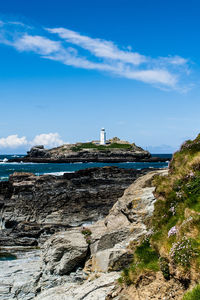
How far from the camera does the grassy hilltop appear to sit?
8000 millimetres

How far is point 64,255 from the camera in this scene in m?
15.6

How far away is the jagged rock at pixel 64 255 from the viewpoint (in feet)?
50.3

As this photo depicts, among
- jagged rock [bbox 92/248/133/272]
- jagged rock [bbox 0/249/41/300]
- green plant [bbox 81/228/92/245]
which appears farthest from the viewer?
green plant [bbox 81/228/92/245]

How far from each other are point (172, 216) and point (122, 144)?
182739mm

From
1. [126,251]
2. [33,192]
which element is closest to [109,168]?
[33,192]

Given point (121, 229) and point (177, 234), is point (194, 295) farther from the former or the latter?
point (121, 229)

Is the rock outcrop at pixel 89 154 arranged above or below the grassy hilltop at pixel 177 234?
above

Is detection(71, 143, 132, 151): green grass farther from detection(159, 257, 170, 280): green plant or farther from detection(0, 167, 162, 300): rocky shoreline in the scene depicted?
detection(159, 257, 170, 280): green plant

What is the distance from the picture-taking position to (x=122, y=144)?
19362 cm

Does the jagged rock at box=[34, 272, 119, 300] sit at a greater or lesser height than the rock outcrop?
lesser

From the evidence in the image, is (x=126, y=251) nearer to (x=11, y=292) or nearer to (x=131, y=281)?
(x=131, y=281)

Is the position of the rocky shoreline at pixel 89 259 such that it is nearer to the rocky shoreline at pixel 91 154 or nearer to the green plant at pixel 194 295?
the green plant at pixel 194 295

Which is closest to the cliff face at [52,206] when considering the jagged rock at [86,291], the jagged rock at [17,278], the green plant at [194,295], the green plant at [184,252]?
the jagged rock at [17,278]

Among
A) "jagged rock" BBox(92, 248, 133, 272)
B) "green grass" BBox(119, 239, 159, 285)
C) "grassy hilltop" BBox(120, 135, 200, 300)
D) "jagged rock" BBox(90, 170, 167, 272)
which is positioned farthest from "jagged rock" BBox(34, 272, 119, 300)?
"grassy hilltop" BBox(120, 135, 200, 300)
